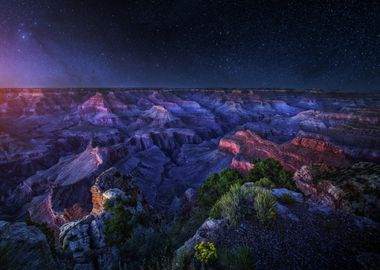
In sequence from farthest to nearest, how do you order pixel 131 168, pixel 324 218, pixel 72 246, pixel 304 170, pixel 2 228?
pixel 131 168, pixel 304 170, pixel 72 246, pixel 324 218, pixel 2 228

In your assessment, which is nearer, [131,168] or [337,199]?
[337,199]

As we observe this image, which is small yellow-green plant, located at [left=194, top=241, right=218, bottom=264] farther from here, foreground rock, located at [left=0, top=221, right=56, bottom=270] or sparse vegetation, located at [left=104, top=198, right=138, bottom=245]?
Result: sparse vegetation, located at [left=104, top=198, right=138, bottom=245]

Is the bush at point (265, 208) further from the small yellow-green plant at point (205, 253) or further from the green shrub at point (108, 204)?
the green shrub at point (108, 204)

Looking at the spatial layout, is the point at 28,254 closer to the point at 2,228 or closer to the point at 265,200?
the point at 2,228

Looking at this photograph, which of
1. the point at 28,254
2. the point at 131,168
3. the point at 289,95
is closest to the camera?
the point at 28,254

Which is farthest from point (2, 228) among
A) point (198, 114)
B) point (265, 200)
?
point (198, 114)

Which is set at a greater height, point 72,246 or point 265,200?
point 265,200

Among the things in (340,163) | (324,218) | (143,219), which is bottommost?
(340,163)
